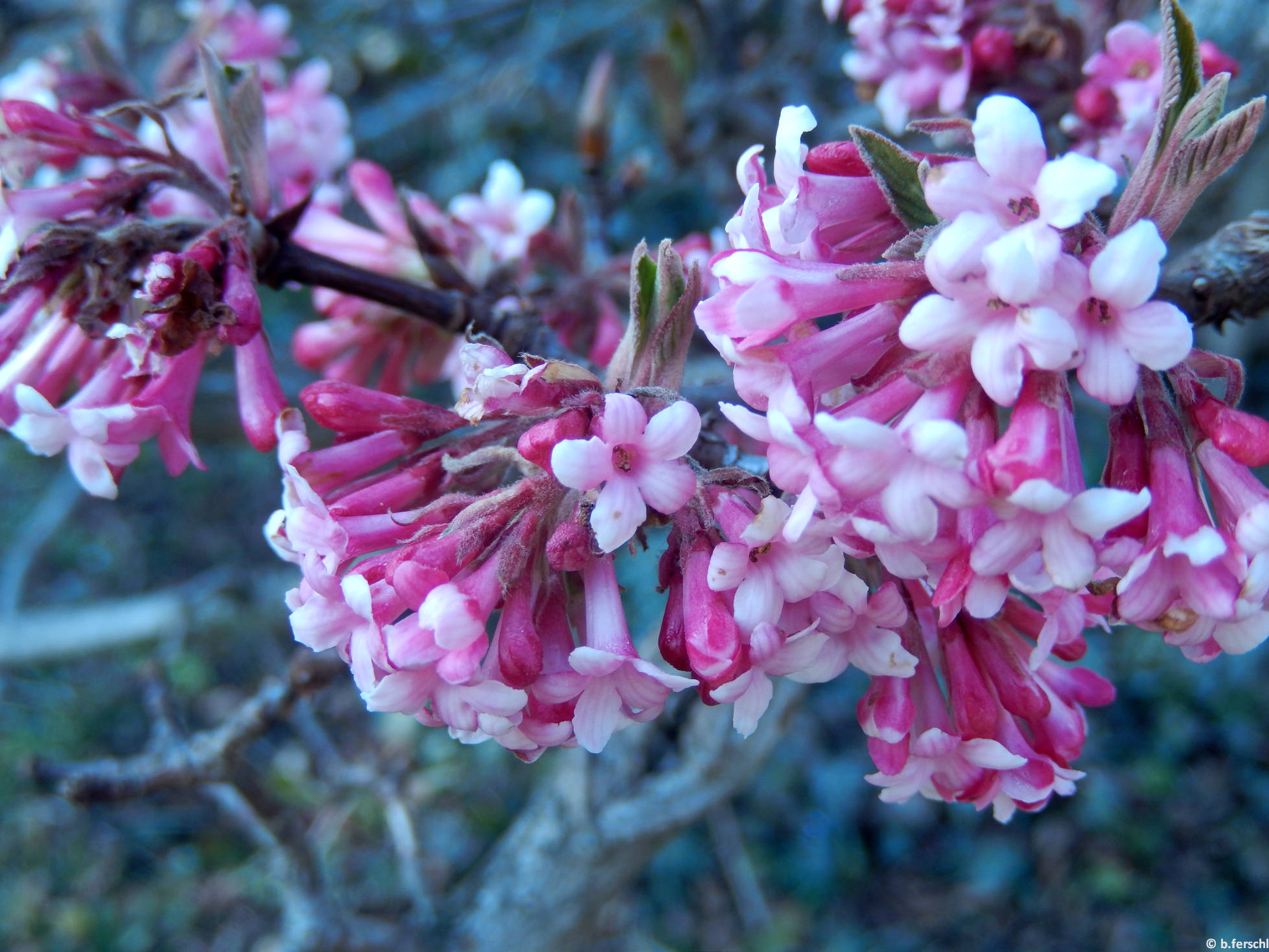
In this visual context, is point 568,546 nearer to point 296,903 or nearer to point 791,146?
point 791,146

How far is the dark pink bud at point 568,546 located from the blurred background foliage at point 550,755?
2.01 m

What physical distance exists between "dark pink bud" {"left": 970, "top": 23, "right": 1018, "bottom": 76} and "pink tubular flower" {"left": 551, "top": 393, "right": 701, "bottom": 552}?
1202 mm

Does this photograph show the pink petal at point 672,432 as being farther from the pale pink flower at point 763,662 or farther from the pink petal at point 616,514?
the pale pink flower at point 763,662

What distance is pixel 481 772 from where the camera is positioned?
4062 millimetres

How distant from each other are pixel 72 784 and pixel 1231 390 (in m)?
1.93

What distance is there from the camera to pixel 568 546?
3.30ft

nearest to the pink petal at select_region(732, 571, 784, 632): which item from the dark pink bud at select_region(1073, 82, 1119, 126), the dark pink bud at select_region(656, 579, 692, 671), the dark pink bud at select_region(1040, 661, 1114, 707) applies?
the dark pink bud at select_region(656, 579, 692, 671)

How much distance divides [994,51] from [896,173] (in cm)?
94

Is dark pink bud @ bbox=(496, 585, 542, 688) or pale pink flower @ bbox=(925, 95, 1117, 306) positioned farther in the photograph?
dark pink bud @ bbox=(496, 585, 542, 688)

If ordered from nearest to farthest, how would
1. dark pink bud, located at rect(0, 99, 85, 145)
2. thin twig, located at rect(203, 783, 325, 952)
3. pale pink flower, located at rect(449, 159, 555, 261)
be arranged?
dark pink bud, located at rect(0, 99, 85, 145), pale pink flower, located at rect(449, 159, 555, 261), thin twig, located at rect(203, 783, 325, 952)

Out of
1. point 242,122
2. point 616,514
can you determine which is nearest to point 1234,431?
point 616,514

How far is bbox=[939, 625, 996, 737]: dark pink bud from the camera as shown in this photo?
3.61ft

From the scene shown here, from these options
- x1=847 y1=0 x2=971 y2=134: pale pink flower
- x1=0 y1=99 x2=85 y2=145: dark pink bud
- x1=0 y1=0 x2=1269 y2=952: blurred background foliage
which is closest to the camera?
x1=0 y1=99 x2=85 y2=145: dark pink bud

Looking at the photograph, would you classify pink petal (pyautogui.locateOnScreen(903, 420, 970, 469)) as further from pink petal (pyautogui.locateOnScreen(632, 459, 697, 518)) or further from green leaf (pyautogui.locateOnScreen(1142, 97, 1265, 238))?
green leaf (pyautogui.locateOnScreen(1142, 97, 1265, 238))
